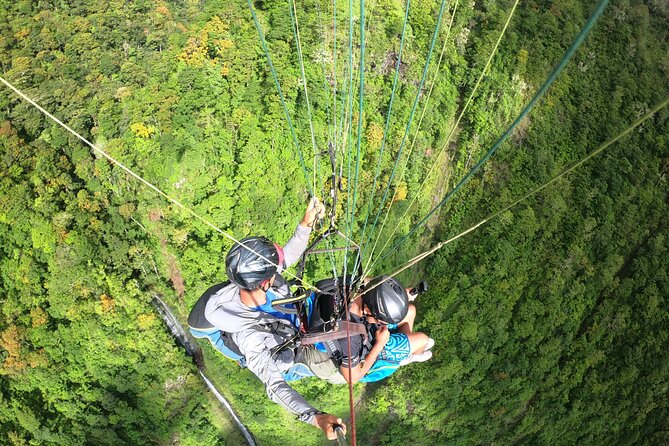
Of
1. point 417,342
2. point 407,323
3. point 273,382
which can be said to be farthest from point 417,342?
point 273,382

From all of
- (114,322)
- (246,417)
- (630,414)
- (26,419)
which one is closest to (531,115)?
(630,414)

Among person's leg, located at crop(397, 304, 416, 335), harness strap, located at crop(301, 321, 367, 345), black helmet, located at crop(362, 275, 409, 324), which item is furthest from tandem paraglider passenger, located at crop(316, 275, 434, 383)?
person's leg, located at crop(397, 304, 416, 335)

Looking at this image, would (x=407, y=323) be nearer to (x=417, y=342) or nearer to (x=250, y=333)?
(x=417, y=342)

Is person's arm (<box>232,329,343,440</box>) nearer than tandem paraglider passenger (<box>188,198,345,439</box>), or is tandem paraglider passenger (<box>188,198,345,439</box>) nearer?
person's arm (<box>232,329,343,440</box>)

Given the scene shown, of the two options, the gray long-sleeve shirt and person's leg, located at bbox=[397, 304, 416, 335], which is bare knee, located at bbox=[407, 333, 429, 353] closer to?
person's leg, located at bbox=[397, 304, 416, 335]

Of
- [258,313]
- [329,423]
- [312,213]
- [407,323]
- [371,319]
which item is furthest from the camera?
[407,323]
